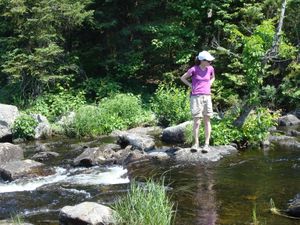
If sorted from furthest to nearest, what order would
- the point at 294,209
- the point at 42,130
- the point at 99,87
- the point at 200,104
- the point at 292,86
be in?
the point at 99,87 < the point at 292,86 < the point at 42,130 < the point at 200,104 < the point at 294,209

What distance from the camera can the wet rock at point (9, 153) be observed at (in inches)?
504

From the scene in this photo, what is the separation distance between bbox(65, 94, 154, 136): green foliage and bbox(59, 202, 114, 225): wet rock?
30.7 ft

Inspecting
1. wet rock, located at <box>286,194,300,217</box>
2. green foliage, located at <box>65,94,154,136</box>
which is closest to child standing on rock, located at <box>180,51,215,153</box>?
wet rock, located at <box>286,194,300,217</box>

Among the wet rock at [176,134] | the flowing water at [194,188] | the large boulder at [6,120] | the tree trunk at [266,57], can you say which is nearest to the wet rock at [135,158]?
the flowing water at [194,188]

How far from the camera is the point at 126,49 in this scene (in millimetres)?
22781

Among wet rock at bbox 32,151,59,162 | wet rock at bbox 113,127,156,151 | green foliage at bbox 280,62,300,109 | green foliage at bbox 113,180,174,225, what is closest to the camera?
green foliage at bbox 113,180,174,225

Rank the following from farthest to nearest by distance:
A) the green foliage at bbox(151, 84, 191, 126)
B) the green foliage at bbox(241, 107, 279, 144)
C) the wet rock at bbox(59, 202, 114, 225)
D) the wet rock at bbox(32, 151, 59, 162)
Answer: the green foliage at bbox(151, 84, 191, 126) → the wet rock at bbox(32, 151, 59, 162) → the green foliage at bbox(241, 107, 279, 144) → the wet rock at bbox(59, 202, 114, 225)

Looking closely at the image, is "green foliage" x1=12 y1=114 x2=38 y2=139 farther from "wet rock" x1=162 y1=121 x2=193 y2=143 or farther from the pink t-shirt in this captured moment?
the pink t-shirt

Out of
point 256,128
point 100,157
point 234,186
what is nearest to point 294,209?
point 234,186

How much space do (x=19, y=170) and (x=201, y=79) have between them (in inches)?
176

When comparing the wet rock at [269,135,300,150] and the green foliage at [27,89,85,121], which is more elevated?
the green foliage at [27,89,85,121]

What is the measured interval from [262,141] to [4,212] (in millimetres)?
6893

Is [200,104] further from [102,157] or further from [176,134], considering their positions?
[176,134]

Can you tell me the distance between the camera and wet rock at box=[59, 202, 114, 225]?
6.84 metres
